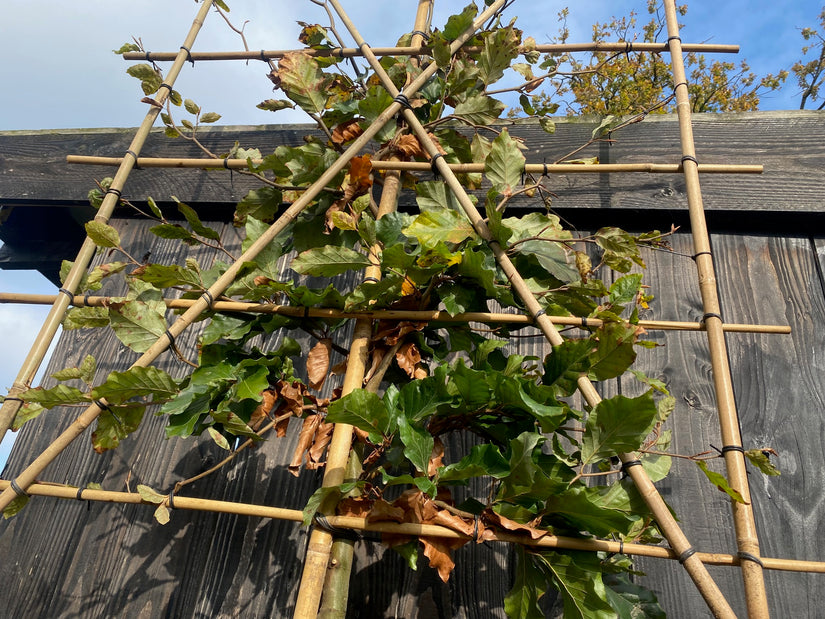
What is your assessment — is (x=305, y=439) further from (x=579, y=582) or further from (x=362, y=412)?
(x=579, y=582)

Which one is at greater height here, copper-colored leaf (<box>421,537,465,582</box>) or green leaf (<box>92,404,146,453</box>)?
green leaf (<box>92,404,146,453</box>)

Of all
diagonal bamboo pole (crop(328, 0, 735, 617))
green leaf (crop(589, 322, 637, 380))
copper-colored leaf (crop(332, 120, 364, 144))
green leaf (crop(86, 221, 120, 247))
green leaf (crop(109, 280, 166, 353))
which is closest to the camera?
diagonal bamboo pole (crop(328, 0, 735, 617))

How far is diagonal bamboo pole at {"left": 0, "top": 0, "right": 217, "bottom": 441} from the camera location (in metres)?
1.01

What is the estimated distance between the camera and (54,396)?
0.95 m

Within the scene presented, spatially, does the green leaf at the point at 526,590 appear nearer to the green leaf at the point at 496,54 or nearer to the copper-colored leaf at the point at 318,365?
the copper-colored leaf at the point at 318,365

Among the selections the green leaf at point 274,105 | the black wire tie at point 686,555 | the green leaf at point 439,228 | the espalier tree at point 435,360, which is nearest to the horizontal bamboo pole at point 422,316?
the espalier tree at point 435,360

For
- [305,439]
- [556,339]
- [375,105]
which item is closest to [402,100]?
[375,105]

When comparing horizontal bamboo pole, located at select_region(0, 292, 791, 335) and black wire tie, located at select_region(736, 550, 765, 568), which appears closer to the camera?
black wire tie, located at select_region(736, 550, 765, 568)

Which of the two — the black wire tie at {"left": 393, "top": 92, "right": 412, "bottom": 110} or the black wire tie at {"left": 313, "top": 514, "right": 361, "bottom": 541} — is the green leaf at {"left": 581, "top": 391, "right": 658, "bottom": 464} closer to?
the black wire tie at {"left": 313, "top": 514, "right": 361, "bottom": 541}

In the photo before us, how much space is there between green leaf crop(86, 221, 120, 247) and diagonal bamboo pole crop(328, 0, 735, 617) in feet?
1.88

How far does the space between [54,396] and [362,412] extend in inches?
20.4

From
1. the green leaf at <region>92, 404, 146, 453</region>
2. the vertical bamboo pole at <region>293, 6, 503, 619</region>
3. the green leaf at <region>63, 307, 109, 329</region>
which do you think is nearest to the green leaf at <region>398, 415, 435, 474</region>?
the vertical bamboo pole at <region>293, 6, 503, 619</region>

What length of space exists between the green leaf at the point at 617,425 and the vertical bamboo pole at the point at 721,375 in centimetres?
17

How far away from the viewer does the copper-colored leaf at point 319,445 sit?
92 centimetres
